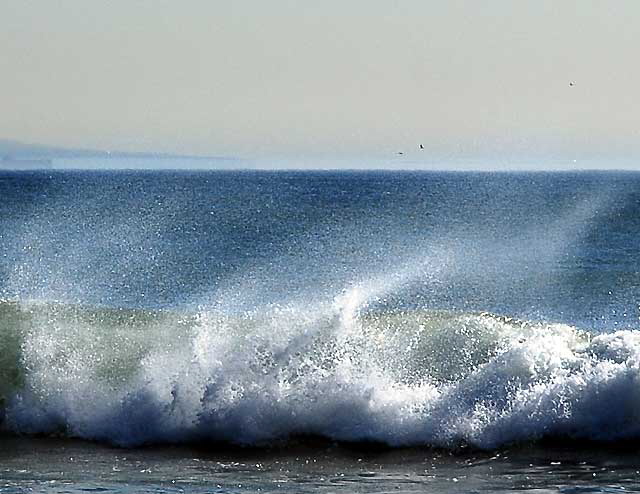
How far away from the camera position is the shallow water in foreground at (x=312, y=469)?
17.0 metres

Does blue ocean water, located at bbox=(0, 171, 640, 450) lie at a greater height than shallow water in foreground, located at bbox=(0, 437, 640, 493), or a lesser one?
greater

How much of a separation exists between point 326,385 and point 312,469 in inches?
84.9

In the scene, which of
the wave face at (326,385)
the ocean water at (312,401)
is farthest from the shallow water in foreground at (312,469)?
the wave face at (326,385)

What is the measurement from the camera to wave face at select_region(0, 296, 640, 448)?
19578 millimetres

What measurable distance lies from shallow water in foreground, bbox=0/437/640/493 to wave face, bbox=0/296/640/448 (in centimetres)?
45

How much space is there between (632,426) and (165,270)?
76.5 ft

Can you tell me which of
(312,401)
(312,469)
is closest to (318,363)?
(312,401)

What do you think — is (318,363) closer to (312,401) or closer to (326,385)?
(326,385)

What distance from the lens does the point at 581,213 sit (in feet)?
324

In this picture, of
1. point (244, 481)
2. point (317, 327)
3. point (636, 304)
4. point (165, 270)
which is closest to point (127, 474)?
point (244, 481)

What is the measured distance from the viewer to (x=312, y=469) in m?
18.2

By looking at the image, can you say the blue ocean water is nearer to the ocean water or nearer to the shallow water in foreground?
the ocean water

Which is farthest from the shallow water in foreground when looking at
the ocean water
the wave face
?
the wave face

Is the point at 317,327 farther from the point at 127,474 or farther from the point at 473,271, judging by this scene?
the point at 473,271
